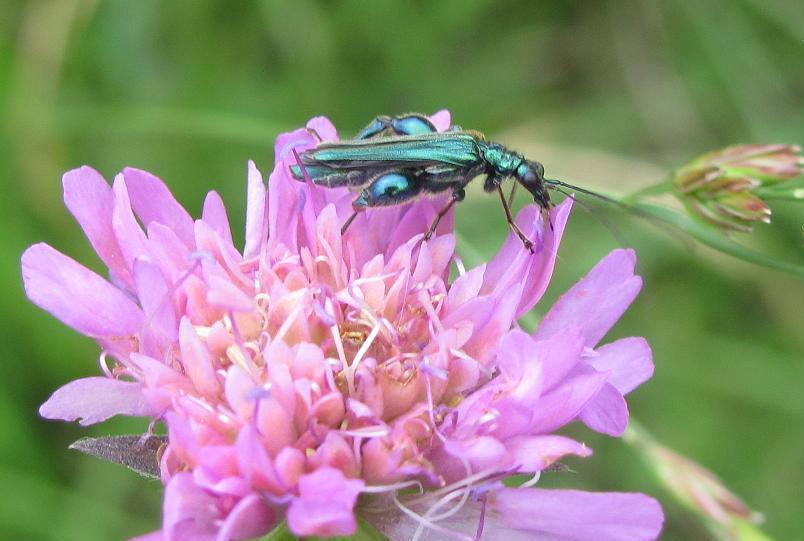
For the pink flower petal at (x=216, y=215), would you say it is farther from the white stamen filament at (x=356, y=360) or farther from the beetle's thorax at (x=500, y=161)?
the beetle's thorax at (x=500, y=161)

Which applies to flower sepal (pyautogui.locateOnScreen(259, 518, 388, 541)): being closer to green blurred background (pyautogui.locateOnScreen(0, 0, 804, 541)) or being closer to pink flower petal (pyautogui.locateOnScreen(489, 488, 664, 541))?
pink flower petal (pyautogui.locateOnScreen(489, 488, 664, 541))

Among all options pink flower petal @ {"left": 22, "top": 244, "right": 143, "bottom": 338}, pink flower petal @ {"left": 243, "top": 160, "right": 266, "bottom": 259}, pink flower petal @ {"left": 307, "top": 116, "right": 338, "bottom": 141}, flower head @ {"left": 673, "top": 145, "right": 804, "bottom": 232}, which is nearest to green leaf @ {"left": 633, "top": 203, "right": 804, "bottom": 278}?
flower head @ {"left": 673, "top": 145, "right": 804, "bottom": 232}

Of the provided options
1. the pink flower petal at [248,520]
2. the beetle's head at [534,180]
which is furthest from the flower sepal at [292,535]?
the beetle's head at [534,180]

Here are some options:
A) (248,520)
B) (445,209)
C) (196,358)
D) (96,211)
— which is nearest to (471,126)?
(445,209)

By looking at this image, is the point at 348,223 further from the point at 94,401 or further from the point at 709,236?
the point at 709,236

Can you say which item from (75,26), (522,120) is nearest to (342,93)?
(522,120)

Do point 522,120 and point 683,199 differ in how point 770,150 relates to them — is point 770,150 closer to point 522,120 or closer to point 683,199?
point 683,199
